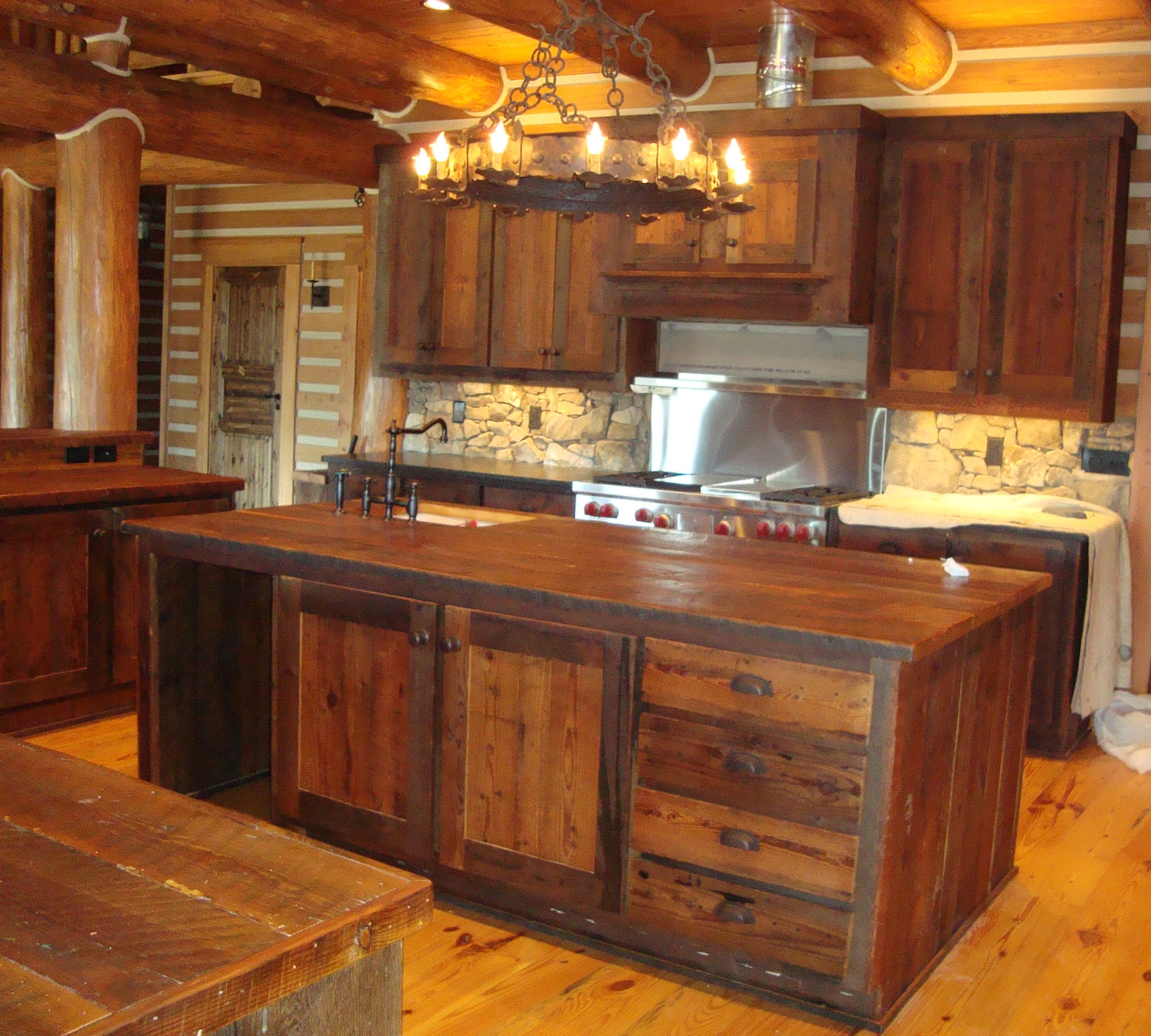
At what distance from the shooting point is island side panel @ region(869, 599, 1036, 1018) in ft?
9.07

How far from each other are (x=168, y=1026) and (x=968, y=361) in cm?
480

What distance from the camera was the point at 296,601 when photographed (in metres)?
3.53

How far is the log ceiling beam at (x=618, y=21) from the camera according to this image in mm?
4863

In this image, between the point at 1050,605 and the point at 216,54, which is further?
the point at 216,54

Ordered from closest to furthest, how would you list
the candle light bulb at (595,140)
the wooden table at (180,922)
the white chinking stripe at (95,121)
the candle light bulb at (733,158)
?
the wooden table at (180,922)
the candle light bulb at (595,140)
the candle light bulb at (733,158)
the white chinking stripe at (95,121)

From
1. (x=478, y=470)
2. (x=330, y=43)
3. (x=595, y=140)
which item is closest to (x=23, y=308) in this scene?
(x=330, y=43)

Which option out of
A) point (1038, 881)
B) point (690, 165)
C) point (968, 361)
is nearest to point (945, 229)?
point (968, 361)

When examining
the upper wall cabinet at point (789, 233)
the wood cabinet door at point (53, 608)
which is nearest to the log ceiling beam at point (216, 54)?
the upper wall cabinet at point (789, 233)

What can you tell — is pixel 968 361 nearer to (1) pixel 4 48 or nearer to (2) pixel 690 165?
(2) pixel 690 165

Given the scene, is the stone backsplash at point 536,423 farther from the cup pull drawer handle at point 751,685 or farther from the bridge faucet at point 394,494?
the cup pull drawer handle at point 751,685

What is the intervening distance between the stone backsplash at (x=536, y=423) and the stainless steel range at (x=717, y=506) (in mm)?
559

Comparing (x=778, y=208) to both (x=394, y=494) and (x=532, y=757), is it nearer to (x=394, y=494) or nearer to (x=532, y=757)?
(x=394, y=494)

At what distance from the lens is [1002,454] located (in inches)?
223

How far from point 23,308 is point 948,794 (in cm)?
736
